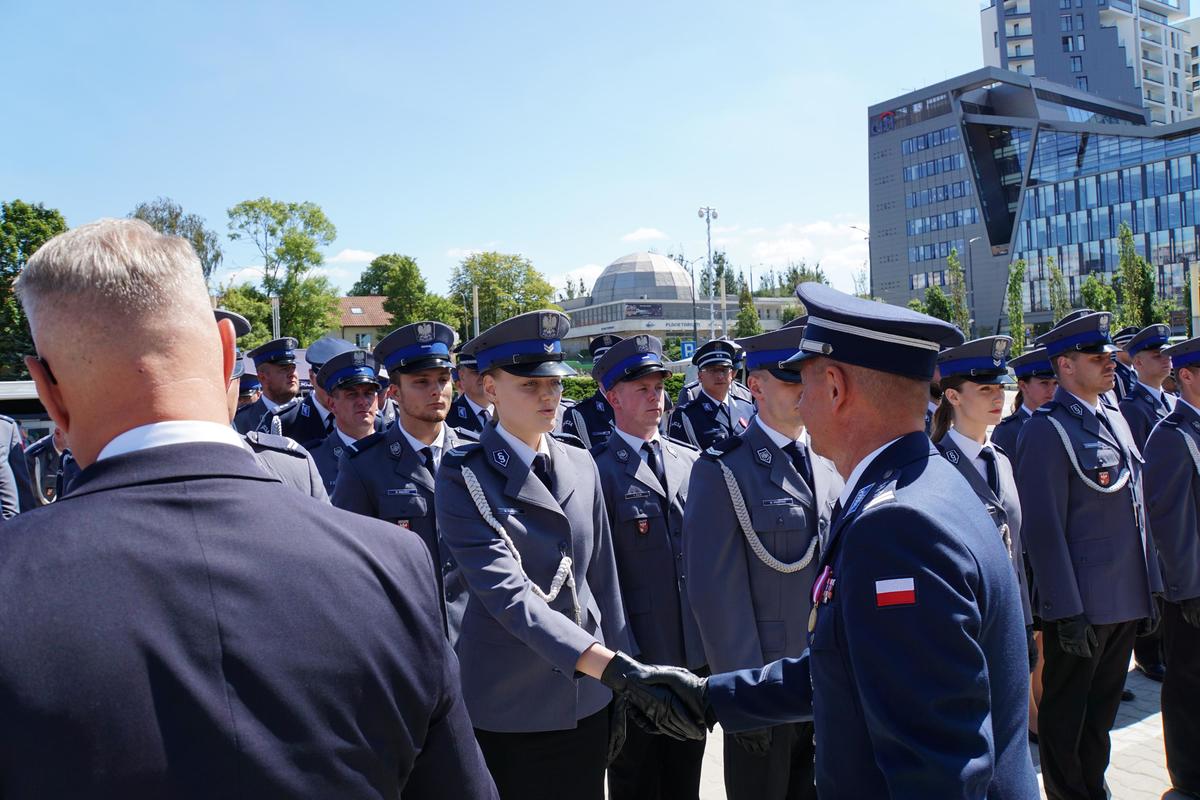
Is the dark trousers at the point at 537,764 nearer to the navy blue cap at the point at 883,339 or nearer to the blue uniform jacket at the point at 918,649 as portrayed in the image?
the blue uniform jacket at the point at 918,649

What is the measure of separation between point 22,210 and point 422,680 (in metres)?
45.1

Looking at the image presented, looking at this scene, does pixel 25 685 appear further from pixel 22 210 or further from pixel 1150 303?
pixel 1150 303

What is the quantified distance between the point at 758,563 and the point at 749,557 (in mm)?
46

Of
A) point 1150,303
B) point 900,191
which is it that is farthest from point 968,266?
point 1150,303

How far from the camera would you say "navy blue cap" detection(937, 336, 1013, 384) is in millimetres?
4348

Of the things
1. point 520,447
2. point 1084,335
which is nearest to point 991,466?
point 1084,335

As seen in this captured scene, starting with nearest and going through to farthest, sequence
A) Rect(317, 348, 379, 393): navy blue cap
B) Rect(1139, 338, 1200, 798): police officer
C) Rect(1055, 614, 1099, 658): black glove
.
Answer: Rect(1055, 614, 1099, 658): black glove
Rect(1139, 338, 1200, 798): police officer
Rect(317, 348, 379, 393): navy blue cap

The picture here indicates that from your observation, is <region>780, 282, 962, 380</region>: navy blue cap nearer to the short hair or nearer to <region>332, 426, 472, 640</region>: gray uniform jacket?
the short hair

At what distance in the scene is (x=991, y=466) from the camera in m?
4.48

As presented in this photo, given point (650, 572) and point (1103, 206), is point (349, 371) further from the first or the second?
point (1103, 206)

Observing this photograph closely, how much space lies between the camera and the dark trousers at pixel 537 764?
10.5 ft

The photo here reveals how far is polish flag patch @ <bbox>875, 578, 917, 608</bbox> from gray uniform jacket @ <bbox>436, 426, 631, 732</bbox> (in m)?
1.38

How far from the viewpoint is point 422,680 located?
1.35 metres

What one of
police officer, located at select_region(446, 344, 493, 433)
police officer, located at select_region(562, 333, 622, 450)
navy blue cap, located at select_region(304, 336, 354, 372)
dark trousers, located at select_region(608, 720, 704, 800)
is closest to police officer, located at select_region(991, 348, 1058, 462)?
police officer, located at select_region(562, 333, 622, 450)
